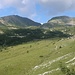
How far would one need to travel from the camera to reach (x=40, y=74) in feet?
295

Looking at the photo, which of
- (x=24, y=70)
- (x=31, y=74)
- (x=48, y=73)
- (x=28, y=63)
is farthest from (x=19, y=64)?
(x=48, y=73)

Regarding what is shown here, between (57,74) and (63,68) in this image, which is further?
(57,74)

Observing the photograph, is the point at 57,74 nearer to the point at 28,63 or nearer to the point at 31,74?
the point at 31,74

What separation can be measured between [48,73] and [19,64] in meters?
43.8

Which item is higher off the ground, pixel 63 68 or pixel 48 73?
pixel 63 68

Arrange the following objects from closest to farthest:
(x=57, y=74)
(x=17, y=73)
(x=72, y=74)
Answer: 1. (x=72, y=74)
2. (x=57, y=74)
3. (x=17, y=73)

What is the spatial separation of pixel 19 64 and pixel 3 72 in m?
13.1

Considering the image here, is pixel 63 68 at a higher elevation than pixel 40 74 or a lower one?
higher

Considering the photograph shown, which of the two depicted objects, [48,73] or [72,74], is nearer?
[72,74]

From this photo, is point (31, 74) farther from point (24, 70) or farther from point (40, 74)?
point (24, 70)

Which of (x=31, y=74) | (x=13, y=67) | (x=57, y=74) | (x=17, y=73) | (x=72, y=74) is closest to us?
(x=72, y=74)

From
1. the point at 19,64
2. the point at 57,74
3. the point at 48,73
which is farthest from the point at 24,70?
the point at 57,74

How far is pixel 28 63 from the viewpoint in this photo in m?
128

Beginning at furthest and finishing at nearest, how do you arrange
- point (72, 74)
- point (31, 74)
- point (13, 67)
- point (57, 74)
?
1. point (13, 67)
2. point (31, 74)
3. point (57, 74)
4. point (72, 74)
